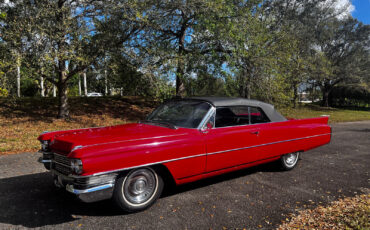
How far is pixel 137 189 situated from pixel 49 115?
1222cm

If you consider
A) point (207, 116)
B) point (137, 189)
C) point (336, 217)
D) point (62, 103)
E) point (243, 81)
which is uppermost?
point (243, 81)

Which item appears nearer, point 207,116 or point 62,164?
point 62,164

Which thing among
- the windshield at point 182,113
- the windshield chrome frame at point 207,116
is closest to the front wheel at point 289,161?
the windshield chrome frame at point 207,116

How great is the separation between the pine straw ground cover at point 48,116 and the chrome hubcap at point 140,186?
5253mm

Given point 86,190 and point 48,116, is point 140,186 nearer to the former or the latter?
point 86,190

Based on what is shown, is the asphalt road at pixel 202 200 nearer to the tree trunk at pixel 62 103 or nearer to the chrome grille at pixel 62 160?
the chrome grille at pixel 62 160

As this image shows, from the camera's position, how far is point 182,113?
434cm

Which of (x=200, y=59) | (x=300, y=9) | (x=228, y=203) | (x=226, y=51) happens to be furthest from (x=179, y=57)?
(x=300, y=9)

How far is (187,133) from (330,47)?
111 ft

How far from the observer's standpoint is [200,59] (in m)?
13.1

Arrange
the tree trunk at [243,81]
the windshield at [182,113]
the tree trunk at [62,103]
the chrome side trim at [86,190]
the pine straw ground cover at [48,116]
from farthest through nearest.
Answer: the tree trunk at [62,103]
the tree trunk at [243,81]
the pine straw ground cover at [48,116]
the windshield at [182,113]
the chrome side trim at [86,190]

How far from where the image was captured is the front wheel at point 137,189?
10.7ft

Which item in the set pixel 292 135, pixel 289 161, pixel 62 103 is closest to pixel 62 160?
Answer: pixel 292 135

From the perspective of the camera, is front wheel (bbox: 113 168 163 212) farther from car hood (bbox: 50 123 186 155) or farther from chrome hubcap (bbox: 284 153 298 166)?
chrome hubcap (bbox: 284 153 298 166)
